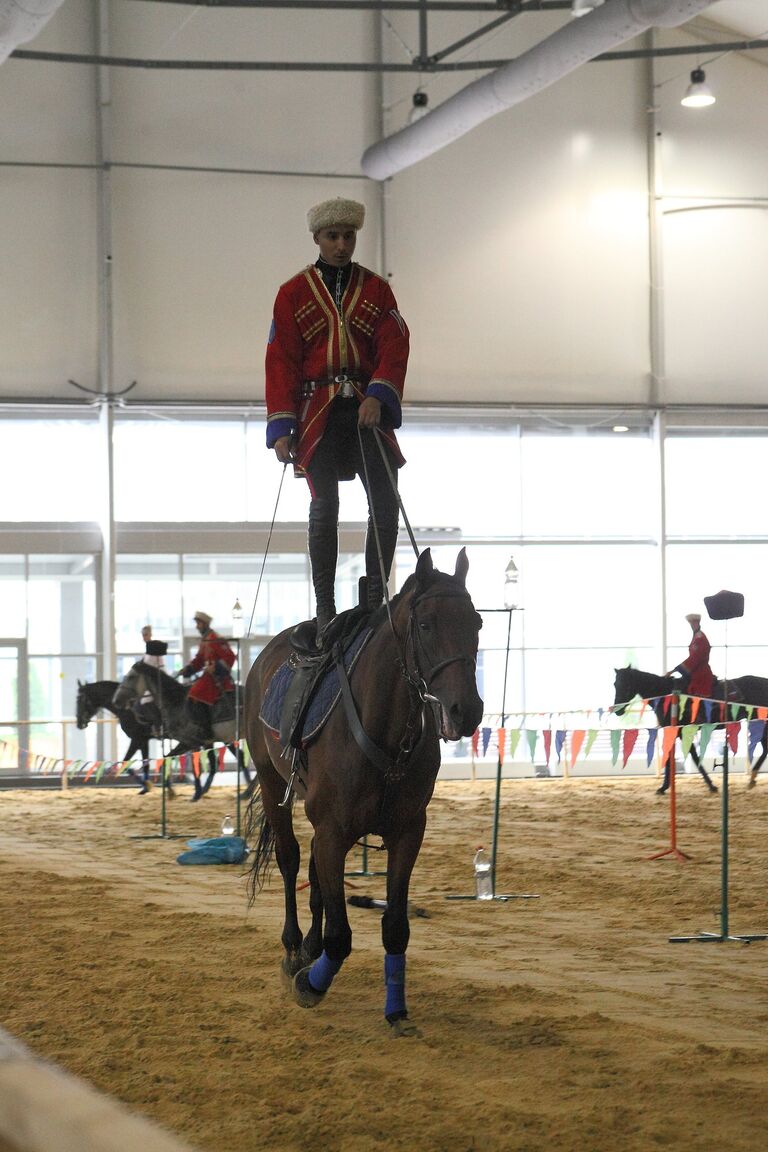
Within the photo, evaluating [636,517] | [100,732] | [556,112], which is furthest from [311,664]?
[556,112]

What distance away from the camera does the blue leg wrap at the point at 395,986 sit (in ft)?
16.8

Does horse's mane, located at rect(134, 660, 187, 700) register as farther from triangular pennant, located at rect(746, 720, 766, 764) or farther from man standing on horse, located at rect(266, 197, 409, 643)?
man standing on horse, located at rect(266, 197, 409, 643)

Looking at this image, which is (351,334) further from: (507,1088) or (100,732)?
(100,732)

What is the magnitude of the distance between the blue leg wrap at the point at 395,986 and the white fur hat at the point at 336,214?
3.03 metres

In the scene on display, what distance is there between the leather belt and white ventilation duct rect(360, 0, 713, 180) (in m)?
10.4

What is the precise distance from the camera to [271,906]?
339 inches

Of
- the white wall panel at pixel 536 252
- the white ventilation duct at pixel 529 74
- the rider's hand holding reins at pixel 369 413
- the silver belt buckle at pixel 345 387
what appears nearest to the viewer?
the rider's hand holding reins at pixel 369 413

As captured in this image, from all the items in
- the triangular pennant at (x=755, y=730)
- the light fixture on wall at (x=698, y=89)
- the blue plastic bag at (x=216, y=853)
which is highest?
the light fixture on wall at (x=698, y=89)

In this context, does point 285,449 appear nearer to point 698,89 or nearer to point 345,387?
point 345,387

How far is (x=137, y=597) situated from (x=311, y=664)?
16.3 m

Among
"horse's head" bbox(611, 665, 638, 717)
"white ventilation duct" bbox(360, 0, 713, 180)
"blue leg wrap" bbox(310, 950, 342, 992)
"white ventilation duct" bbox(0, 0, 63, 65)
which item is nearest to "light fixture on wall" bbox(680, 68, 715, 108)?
"white ventilation duct" bbox(360, 0, 713, 180)

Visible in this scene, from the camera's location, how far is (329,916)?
5.09 metres

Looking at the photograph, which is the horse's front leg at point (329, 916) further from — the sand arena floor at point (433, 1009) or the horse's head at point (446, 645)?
the horse's head at point (446, 645)

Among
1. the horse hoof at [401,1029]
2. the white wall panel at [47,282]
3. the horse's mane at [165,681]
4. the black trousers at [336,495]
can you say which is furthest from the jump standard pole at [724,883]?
the white wall panel at [47,282]
